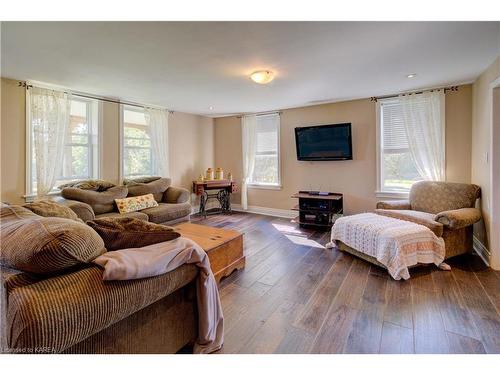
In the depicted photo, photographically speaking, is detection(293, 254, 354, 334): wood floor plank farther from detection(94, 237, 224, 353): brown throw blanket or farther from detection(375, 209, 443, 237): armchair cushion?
detection(375, 209, 443, 237): armchair cushion

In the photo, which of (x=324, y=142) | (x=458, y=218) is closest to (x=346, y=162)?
(x=324, y=142)

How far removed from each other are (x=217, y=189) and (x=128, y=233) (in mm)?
4318

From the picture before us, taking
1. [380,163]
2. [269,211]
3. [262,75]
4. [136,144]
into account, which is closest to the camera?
[262,75]

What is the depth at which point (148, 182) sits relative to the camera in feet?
15.0

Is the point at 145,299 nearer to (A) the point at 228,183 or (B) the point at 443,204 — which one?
(B) the point at 443,204

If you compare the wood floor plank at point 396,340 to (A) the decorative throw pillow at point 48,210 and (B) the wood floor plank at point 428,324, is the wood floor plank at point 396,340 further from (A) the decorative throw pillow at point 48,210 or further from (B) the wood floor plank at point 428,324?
(A) the decorative throw pillow at point 48,210

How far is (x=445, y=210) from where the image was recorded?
3.34 m

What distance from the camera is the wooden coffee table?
2.41 meters

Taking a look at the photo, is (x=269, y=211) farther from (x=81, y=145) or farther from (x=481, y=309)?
(x=481, y=309)

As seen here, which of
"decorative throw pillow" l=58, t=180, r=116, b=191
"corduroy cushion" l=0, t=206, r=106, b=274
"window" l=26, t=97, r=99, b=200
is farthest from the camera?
"window" l=26, t=97, r=99, b=200

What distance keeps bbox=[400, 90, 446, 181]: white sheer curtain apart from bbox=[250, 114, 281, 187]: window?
2.37m

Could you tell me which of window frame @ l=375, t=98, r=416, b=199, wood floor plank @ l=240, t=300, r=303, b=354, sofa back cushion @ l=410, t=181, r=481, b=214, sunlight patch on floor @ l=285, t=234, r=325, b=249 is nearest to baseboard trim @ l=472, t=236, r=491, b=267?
sofa back cushion @ l=410, t=181, r=481, b=214
